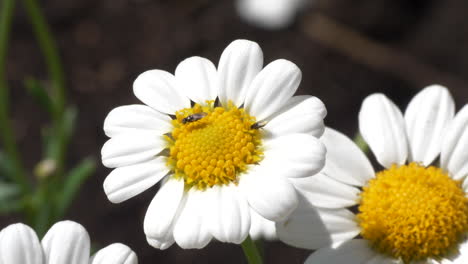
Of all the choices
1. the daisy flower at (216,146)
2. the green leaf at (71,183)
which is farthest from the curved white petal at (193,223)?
Result: the green leaf at (71,183)

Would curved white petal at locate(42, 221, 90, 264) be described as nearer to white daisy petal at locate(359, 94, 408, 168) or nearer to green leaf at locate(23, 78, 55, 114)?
white daisy petal at locate(359, 94, 408, 168)

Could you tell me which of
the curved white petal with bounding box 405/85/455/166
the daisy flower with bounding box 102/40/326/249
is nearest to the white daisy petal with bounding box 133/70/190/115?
the daisy flower with bounding box 102/40/326/249

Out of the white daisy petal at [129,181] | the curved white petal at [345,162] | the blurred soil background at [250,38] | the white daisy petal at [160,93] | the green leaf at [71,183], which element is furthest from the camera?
the blurred soil background at [250,38]

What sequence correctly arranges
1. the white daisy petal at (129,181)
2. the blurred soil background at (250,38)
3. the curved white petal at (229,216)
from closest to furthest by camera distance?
the curved white petal at (229,216) → the white daisy petal at (129,181) → the blurred soil background at (250,38)

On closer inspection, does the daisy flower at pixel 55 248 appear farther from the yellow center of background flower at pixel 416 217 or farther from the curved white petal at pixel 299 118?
the yellow center of background flower at pixel 416 217

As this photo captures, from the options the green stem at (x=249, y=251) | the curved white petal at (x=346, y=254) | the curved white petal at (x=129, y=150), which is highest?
the curved white petal at (x=129, y=150)

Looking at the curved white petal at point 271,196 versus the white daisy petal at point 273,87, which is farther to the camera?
the white daisy petal at point 273,87

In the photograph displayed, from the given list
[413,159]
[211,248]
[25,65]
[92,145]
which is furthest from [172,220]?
[25,65]

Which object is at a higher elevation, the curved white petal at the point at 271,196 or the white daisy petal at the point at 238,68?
the white daisy petal at the point at 238,68

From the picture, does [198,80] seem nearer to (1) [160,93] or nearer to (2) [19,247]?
(1) [160,93]
